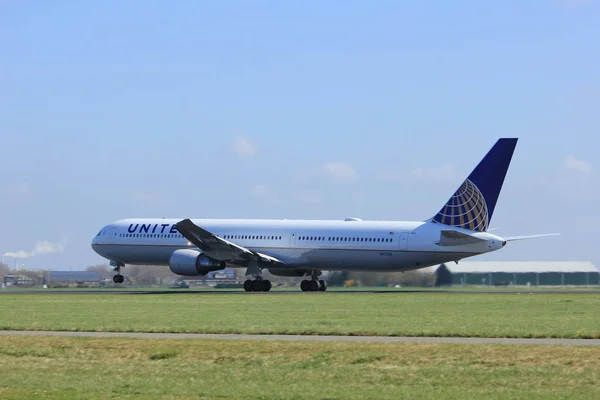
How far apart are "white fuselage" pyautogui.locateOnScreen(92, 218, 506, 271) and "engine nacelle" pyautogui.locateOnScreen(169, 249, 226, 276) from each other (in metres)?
2.80

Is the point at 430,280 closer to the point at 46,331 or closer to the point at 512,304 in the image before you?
the point at 512,304

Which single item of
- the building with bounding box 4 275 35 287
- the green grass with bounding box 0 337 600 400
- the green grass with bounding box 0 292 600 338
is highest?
the building with bounding box 4 275 35 287

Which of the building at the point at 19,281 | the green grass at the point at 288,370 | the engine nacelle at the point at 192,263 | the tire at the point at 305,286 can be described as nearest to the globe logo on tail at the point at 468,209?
the tire at the point at 305,286

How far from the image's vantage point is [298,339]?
29453 mm

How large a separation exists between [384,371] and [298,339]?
5.87 metres

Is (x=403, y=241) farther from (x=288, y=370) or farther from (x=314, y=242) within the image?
(x=288, y=370)

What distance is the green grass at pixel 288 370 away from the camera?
839 inches

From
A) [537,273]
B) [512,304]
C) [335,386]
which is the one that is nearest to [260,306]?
[512,304]

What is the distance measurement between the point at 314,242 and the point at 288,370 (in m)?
44.2

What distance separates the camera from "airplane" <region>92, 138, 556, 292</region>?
6481 cm

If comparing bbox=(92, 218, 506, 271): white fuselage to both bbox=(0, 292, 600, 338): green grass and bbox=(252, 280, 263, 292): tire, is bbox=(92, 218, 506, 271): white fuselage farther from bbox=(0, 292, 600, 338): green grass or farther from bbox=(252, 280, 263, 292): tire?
bbox=(0, 292, 600, 338): green grass

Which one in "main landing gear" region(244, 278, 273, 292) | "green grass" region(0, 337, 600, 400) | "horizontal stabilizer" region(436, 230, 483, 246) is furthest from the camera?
"main landing gear" region(244, 278, 273, 292)

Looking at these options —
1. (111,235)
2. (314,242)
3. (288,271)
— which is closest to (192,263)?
(288,271)

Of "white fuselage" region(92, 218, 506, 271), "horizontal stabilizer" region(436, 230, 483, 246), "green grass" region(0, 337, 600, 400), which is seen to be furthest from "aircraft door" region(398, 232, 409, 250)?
"green grass" region(0, 337, 600, 400)
